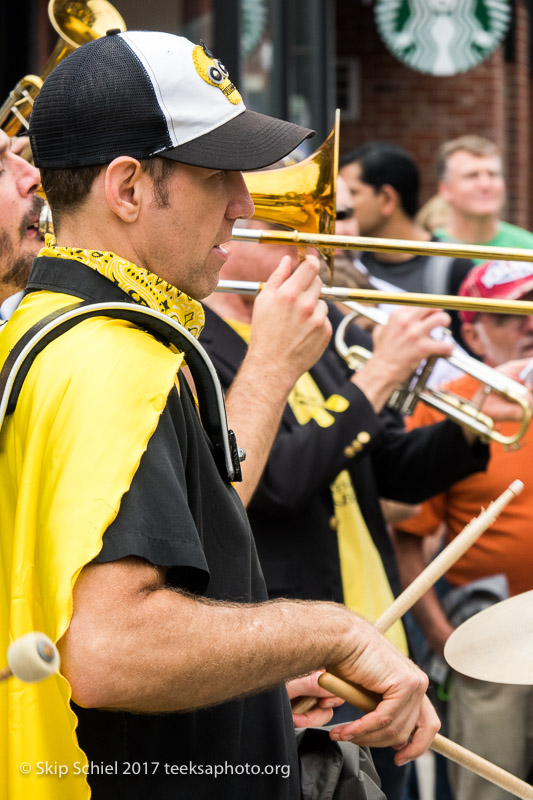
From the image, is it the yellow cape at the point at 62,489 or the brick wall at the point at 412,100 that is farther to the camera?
the brick wall at the point at 412,100

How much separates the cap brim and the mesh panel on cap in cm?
4

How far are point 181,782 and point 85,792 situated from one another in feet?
0.60

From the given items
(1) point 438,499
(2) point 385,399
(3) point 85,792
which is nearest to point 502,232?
(1) point 438,499

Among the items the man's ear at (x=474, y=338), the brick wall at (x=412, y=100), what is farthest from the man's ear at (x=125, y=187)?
the brick wall at (x=412, y=100)

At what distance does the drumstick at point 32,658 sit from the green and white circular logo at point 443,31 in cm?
672

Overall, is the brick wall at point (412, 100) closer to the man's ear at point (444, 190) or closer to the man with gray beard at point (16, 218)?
the man's ear at point (444, 190)

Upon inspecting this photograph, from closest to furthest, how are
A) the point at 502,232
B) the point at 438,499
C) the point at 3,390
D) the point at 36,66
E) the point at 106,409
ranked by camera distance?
the point at 106,409 → the point at 3,390 → the point at 438,499 → the point at 502,232 → the point at 36,66

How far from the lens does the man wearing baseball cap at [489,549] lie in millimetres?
3293

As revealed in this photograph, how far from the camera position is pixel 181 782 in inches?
62.9

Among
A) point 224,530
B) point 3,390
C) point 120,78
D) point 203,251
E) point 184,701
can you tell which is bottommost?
point 184,701

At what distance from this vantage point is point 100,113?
1590 millimetres

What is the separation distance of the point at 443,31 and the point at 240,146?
6168 millimetres

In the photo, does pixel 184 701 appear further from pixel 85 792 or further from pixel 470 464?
pixel 470 464

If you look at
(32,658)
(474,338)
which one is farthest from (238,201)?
(474,338)
